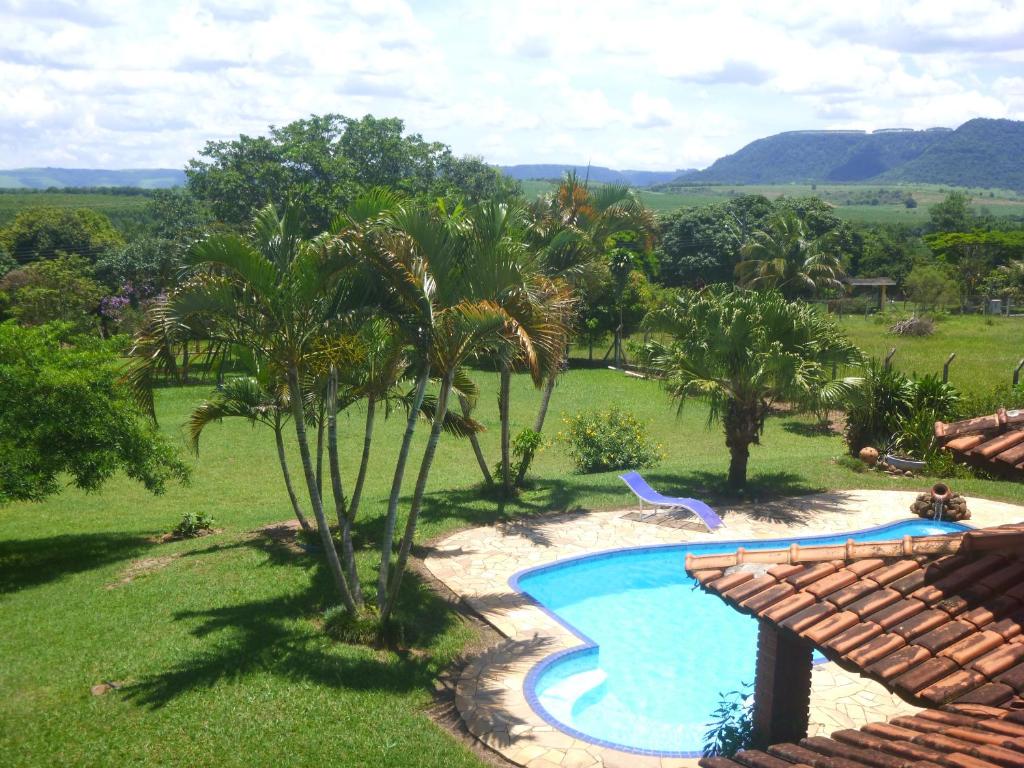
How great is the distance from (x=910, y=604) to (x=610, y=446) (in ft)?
49.2

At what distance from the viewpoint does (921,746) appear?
13.5 feet

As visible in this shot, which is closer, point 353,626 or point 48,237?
point 353,626

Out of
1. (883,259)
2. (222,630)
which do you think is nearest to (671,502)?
(222,630)

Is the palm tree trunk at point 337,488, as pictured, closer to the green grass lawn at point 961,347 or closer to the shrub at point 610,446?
the shrub at point 610,446

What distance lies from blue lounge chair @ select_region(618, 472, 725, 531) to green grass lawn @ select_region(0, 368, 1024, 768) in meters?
→ 0.69

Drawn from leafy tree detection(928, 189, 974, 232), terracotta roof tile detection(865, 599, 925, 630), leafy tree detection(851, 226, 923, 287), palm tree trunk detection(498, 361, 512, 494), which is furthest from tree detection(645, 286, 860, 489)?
leafy tree detection(928, 189, 974, 232)

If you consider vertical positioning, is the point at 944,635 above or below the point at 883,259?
below

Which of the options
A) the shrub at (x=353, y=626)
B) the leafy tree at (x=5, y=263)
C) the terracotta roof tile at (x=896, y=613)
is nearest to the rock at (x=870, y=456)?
the shrub at (x=353, y=626)

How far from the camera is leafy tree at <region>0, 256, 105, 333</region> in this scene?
36594 mm

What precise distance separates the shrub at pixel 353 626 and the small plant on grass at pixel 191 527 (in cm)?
580

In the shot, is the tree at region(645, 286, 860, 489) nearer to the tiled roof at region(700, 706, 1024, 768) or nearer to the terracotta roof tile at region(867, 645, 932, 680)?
the terracotta roof tile at region(867, 645, 932, 680)

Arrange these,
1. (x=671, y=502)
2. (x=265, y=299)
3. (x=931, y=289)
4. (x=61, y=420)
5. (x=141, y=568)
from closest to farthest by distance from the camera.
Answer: (x=265, y=299) → (x=61, y=420) → (x=141, y=568) → (x=671, y=502) → (x=931, y=289)

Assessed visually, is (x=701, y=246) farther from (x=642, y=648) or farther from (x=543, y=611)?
(x=543, y=611)

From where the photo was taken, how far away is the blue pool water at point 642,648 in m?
9.84
